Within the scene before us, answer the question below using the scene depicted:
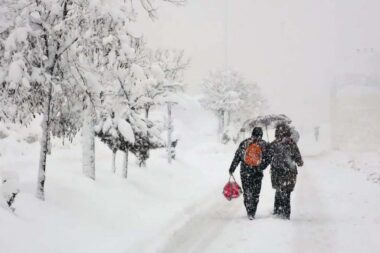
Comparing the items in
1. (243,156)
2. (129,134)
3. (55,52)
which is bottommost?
(243,156)

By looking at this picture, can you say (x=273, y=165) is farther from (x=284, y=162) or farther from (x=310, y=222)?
(x=310, y=222)

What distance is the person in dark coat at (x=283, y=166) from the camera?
11578mm

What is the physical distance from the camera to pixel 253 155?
458 inches

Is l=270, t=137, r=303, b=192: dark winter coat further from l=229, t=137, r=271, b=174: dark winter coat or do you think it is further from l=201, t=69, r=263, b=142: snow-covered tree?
l=201, t=69, r=263, b=142: snow-covered tree

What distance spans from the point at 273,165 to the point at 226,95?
151 ft

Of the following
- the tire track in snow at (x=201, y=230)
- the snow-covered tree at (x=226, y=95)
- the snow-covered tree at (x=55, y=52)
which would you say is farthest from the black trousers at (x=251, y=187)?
the snow-covered tree at (x=226, y=95)

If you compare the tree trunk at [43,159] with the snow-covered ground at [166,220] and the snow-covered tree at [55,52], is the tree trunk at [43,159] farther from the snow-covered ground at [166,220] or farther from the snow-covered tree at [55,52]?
the snow-covered ground at [166,220]

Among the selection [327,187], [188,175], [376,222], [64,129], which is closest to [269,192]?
[327,187]

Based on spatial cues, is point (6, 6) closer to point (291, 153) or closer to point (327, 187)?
point (291, 153)

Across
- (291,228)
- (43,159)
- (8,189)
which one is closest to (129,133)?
(43,159)

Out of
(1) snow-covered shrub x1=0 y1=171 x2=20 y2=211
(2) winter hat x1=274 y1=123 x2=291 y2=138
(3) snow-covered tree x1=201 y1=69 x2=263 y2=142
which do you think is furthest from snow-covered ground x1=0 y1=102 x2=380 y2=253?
(3) snow-covered tree x1=201 y1=69 x2=263 y2=142

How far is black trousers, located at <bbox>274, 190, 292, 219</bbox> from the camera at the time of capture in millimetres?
11492

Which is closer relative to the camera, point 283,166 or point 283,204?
point 283,204

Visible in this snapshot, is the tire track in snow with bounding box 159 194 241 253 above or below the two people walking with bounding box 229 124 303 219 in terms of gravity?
below
